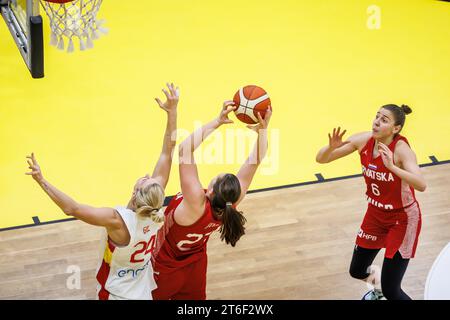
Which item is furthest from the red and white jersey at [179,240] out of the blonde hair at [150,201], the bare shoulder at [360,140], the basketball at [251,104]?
the bare shoulder at [360,140]

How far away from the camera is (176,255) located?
17.9 ft

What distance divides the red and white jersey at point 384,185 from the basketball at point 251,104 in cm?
74

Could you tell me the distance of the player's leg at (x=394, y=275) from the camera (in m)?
5.75

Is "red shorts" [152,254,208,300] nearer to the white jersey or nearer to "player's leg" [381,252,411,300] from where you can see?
the white jersey

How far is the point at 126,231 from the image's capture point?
504 cm

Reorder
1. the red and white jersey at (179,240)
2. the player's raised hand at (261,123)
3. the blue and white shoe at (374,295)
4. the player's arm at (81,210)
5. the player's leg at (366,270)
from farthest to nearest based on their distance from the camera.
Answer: the blue and white shoe at (374,295) → the player's leg at (366,270) → the player's raised hand at (261,123) → the red and white jersey at (179,240) → the player's arm at (81,210)

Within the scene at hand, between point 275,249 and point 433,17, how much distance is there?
191 inches

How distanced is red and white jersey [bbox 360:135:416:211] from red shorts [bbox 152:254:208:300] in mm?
1192

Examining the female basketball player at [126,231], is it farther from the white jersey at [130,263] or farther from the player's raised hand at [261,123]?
the player's raised hand at [261,123]

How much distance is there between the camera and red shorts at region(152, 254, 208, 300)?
5.53 meters

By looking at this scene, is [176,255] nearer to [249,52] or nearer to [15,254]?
[15,254]

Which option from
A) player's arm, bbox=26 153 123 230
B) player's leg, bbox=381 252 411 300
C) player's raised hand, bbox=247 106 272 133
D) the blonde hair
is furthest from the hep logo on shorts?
player's arm, bbox=26 153 123 230

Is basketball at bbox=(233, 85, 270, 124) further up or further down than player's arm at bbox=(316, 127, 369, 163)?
further up

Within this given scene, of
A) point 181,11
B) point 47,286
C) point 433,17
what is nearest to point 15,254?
point 47,286
